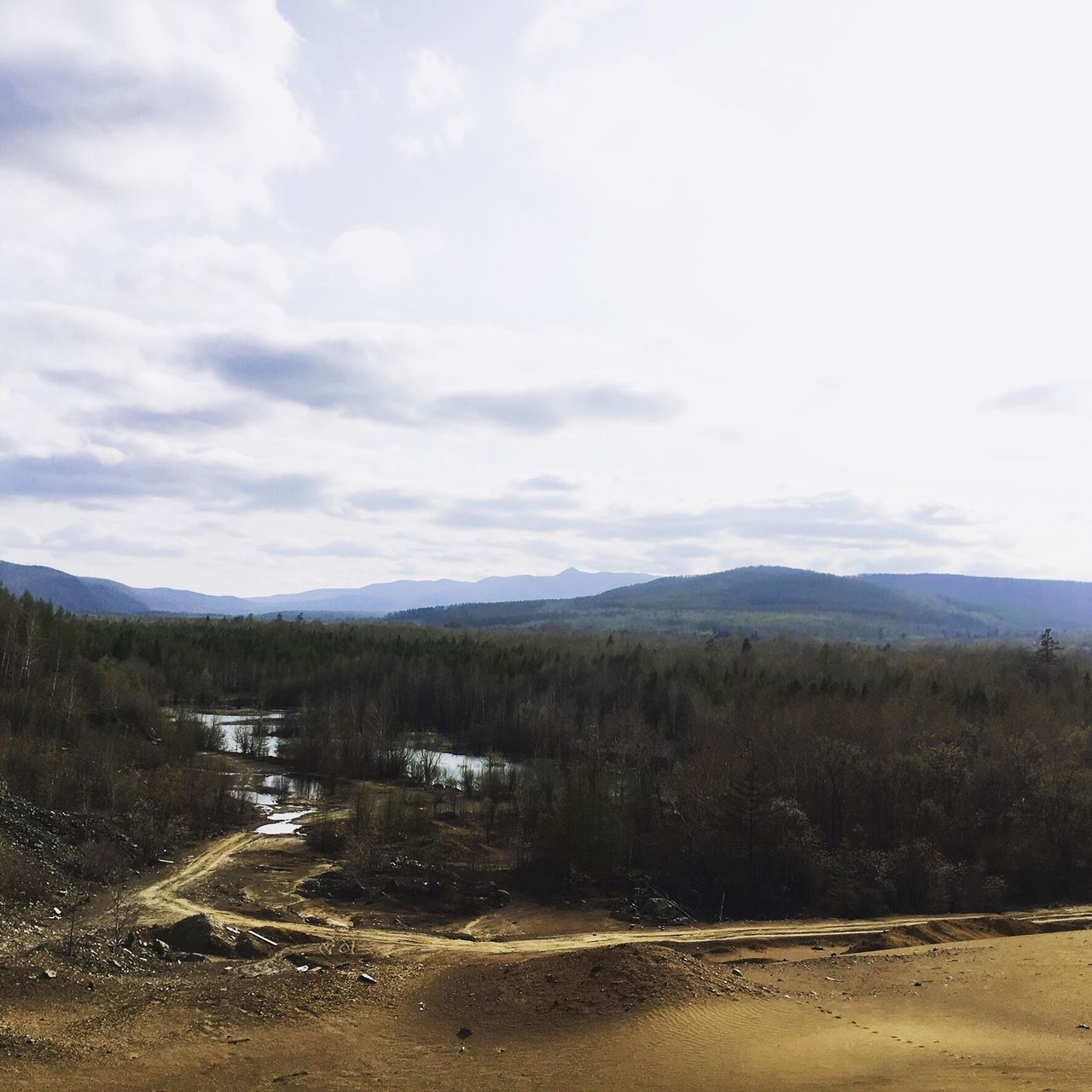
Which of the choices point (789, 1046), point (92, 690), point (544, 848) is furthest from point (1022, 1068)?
point (92, 690)

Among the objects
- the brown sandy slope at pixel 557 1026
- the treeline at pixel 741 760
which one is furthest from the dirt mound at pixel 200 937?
the treeline at pixel 741 760

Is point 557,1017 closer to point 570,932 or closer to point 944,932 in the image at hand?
point 570,932

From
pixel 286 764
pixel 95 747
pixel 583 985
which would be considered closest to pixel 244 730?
pixel 286 764

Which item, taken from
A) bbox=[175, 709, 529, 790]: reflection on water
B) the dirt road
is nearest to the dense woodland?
bbox=[175, 709, 529, 790]: reflection on water

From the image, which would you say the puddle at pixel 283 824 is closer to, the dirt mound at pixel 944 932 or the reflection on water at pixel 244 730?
the reflection on water at pixel 244 730

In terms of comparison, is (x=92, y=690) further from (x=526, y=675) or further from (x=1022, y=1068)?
(x=1022, y=1068)

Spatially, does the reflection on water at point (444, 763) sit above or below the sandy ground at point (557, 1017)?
below
